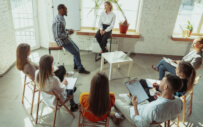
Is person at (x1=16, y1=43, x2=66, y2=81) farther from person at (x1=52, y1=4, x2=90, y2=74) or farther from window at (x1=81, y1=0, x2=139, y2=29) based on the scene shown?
window at (x1=81, y1=0, x2=139, y2=29)

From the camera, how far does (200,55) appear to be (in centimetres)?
285

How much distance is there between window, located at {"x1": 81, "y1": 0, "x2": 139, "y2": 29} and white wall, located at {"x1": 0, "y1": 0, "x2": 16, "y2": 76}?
6.39ft

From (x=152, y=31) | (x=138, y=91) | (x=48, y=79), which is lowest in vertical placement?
(x=138, y=91)

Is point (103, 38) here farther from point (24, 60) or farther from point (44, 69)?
point (44, 69)

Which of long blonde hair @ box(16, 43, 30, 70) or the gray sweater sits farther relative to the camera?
the gray sweater

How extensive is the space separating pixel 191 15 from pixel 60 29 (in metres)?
3.87

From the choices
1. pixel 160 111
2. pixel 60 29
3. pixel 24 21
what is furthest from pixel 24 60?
pixel 24 21

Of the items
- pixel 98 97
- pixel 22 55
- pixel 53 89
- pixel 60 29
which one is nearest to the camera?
pixel 98 97

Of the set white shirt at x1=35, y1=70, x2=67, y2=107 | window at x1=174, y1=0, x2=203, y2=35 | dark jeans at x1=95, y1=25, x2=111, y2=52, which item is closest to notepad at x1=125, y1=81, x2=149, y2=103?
white shirt at x1=35, y1=70, x2=67, y2=107

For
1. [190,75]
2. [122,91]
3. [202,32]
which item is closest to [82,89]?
[122,91]

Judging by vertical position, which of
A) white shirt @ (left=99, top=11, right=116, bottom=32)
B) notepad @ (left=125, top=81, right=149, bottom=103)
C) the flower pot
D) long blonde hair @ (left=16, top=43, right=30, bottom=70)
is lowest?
notepad @ (left=125, top=81, right=149, bottom=103)

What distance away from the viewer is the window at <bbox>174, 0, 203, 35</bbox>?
461cm

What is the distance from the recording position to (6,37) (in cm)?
360

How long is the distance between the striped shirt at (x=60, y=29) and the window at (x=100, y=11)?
1.51 meters
